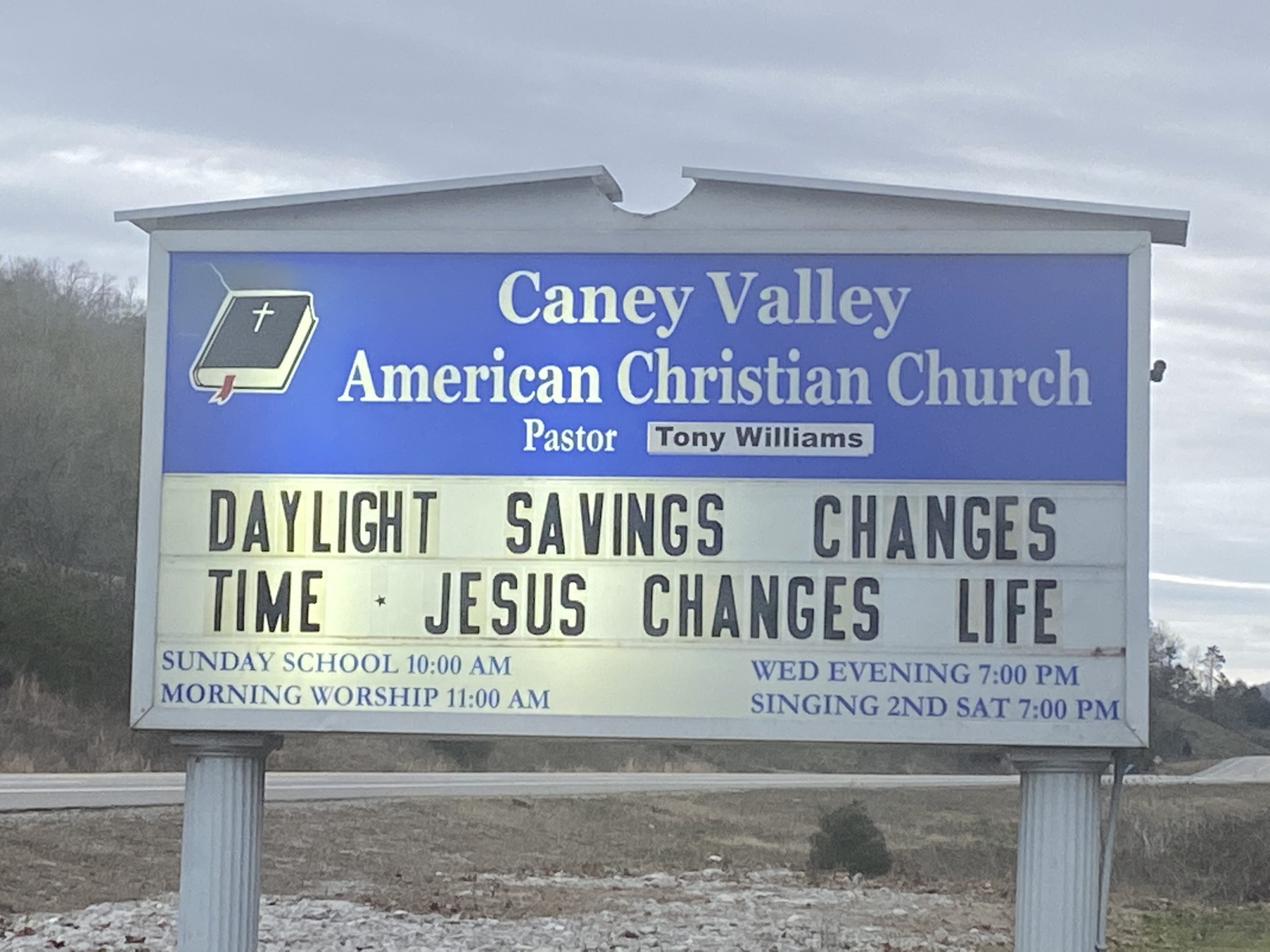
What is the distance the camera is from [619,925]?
13484 mm

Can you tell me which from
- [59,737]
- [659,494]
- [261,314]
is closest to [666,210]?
[659,494]

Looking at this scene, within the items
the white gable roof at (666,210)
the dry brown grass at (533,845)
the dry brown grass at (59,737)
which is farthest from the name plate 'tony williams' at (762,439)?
the dry brown grass at (59,737)

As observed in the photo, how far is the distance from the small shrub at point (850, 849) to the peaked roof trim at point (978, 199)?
12.6m

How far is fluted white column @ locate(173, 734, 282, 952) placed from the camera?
24.2 ft

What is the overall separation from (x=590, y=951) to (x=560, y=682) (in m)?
5.85

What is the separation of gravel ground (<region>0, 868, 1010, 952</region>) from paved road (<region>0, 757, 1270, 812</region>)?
4.87 meters

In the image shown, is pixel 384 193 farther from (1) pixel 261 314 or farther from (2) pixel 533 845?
(2) pixel 533 845

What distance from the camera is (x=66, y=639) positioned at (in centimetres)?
3519

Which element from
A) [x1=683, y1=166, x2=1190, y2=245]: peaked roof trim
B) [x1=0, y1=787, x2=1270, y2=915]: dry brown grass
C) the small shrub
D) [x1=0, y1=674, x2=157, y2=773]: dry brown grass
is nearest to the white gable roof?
[x1=683, y1=166, x2=1190, y2=245]: peaked roof trim

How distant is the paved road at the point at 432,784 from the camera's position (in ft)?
63.3

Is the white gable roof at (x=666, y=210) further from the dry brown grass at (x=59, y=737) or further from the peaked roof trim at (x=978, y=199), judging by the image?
the dry brown grass at (x=59, y=737)

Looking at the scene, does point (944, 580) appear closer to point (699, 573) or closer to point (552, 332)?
point (699, 573)

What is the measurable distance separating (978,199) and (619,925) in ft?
26.5

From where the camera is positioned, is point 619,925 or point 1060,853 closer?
point 1060,853
